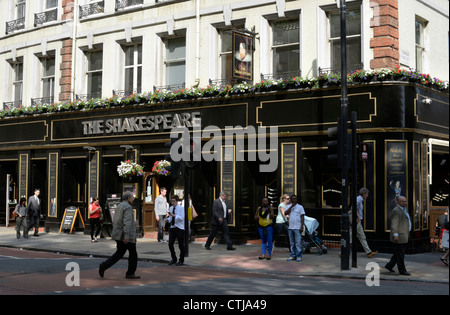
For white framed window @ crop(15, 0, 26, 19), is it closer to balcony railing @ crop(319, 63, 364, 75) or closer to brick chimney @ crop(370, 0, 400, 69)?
balcony railing @ crop(319, 63, 364, 75)

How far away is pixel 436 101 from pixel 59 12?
53.6 ft

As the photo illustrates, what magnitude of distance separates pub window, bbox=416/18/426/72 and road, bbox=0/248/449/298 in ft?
31.3

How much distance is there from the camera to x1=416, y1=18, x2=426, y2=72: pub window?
19.2 meters

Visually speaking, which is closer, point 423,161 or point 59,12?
point 423,161

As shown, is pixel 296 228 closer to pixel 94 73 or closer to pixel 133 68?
pixel 133 68

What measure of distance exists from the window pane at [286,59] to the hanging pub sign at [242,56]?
2.79 feet

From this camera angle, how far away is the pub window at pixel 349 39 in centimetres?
1811

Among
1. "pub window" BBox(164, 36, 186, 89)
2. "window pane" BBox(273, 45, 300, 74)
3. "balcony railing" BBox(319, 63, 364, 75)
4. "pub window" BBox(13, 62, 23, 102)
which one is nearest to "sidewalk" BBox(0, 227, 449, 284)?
"balcony railing" BBox(319, 63, 364, 75)
